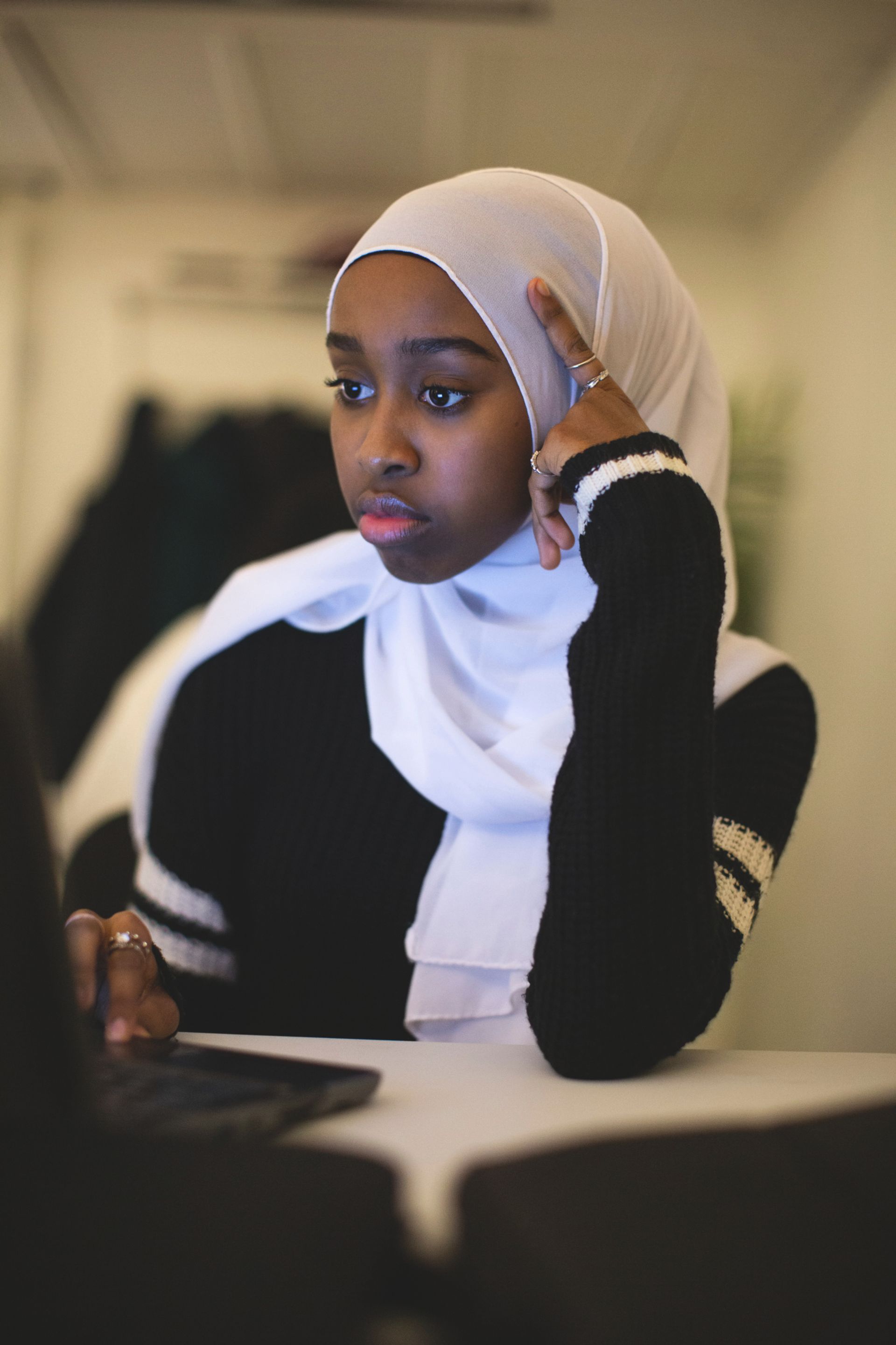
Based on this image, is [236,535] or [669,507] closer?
[669,507]

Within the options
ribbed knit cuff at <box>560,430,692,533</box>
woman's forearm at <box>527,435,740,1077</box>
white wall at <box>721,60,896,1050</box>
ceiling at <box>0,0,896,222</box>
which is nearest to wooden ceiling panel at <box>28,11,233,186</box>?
ceiling at <box>0,0,896,222</box>

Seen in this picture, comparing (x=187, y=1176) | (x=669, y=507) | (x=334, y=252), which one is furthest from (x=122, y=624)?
(x=187, y=1176)

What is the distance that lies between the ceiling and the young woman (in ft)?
4.51

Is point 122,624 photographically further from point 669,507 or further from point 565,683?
point 669,507

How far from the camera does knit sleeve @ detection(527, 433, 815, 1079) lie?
0.67 meters

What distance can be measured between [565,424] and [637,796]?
317 mm

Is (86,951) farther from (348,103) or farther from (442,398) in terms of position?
(348,103)

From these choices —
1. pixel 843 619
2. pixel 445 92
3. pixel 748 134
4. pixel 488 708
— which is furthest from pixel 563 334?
pixel 748 134

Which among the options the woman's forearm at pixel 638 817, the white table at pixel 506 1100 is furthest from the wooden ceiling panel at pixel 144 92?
the white table at pixel 506 1100

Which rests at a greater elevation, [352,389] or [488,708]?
[352,389]

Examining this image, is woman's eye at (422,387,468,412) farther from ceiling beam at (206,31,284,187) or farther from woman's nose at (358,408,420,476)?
ceiling beam at (206,31,284,187)

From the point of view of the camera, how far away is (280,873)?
0.99 metres

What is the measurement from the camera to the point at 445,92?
2.31 meters

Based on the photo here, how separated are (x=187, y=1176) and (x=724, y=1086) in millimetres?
384
